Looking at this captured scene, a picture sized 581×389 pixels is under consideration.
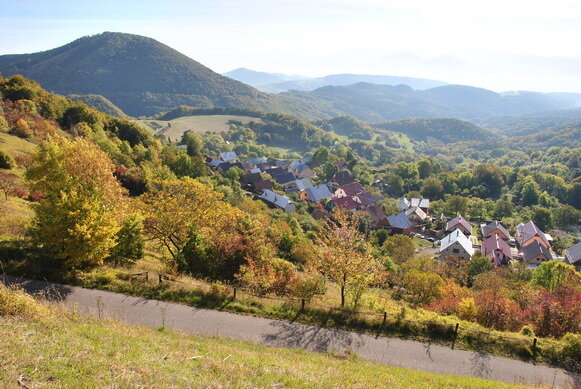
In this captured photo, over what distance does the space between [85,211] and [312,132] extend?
155m

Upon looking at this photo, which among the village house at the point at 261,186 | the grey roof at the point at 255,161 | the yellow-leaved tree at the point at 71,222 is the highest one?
the yellow-leaved tree at the point at 71,222

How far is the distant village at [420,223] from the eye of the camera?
166 feet

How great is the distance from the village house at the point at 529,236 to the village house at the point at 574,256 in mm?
3393

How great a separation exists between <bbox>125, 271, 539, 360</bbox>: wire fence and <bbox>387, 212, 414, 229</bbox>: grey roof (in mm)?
49489

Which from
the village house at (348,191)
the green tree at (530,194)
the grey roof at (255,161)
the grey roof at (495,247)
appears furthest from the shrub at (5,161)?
the green tree at (530,194)

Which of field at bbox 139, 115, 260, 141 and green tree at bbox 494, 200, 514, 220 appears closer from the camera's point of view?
green tree at bbox 494, 200, 514, 220

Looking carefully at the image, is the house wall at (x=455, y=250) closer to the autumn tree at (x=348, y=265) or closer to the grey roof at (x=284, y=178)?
the autumn tree at (x=348, y=265)

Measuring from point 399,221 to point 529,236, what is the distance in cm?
2109

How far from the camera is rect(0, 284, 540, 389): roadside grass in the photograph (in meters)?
6.85

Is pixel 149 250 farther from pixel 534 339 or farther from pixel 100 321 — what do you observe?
pixel 534 339

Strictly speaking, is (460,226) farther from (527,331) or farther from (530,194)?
(527,331)

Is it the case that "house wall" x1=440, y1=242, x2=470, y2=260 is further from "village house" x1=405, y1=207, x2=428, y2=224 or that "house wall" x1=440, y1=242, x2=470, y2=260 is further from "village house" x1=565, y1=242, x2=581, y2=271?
"village house" x1=405, y1=207, x2=428, y2=224

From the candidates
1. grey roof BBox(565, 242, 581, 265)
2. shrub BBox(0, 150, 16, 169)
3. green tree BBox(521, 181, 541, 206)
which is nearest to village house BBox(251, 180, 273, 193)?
shrub BBox(0, 150, 16, 169)

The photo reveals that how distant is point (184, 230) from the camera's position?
19.5 metres
